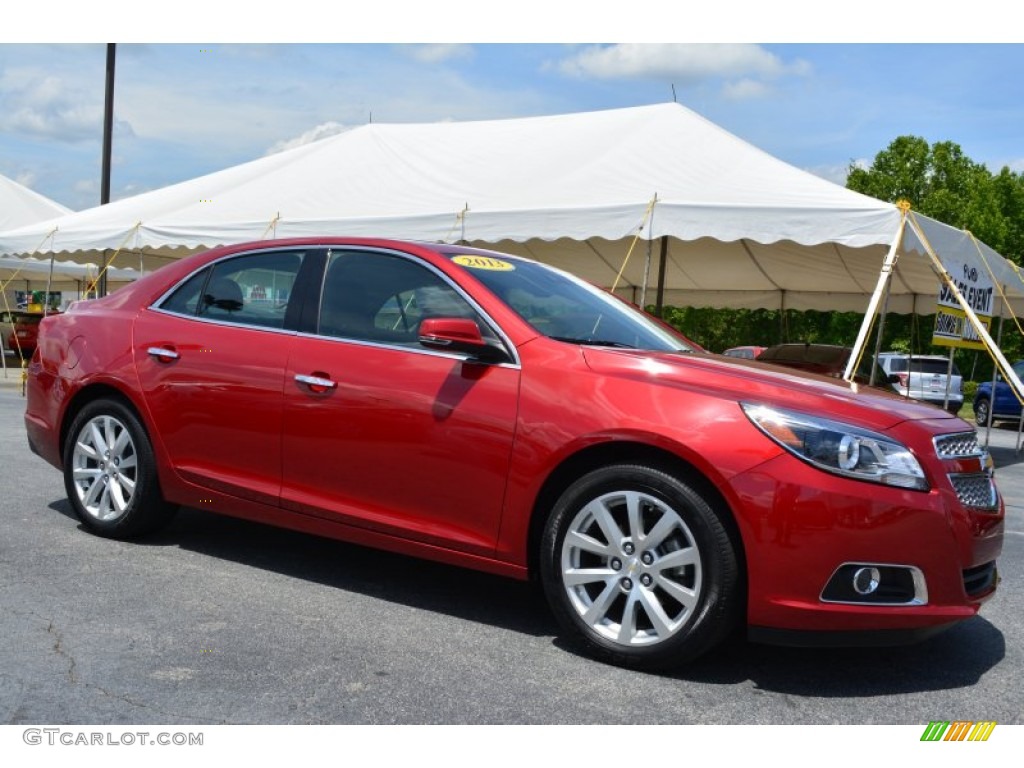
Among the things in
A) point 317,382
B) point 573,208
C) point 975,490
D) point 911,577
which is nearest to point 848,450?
point 911,577

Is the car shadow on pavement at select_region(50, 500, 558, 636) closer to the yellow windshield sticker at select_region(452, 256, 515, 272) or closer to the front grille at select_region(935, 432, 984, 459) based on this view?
the yellow windshield sticker at select_region(452, 256, 515, 272)

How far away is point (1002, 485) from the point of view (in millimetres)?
10516

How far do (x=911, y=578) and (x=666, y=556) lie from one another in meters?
0.81

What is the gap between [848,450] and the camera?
355cm

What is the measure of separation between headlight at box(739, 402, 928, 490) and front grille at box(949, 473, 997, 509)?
0.22 m

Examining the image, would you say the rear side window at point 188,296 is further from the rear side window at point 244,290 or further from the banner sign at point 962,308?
the banner sign at point 962,308

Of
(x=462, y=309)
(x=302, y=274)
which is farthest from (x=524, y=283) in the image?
(x=302, y=274)

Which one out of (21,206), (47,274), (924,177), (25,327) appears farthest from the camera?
(924,177)

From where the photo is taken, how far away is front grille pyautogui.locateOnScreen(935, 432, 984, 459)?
3.72 metres

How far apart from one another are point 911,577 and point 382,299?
240cm

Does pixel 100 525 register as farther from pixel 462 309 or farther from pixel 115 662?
pixel 462 309

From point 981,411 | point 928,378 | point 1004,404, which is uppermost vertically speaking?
point 928,378
